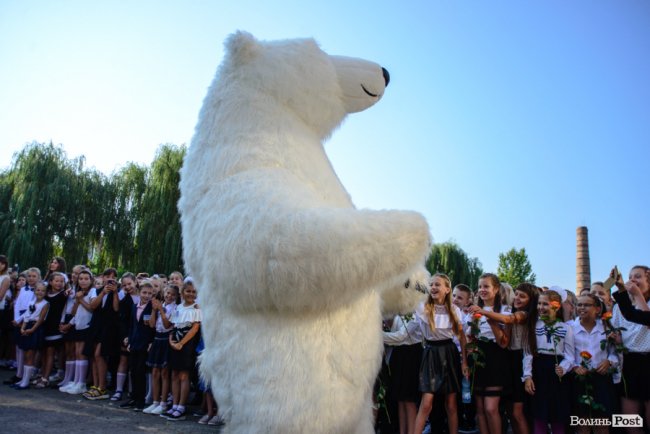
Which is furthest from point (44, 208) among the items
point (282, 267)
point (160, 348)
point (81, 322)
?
point (282, 267)

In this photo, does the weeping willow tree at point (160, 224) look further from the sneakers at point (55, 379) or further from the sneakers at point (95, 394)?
the sneakers at point (95, 394)

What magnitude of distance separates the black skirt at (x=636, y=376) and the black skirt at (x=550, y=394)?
496 millimetres

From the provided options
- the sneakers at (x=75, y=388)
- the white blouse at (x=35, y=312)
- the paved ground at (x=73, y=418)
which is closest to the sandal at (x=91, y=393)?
the paved ground at (x=73, y=418)

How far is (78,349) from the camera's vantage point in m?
7.80

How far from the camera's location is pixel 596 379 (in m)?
4.59

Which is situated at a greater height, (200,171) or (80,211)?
(80,211)

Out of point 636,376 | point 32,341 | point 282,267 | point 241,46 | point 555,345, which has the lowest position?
point 32,341

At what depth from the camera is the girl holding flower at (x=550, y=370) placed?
15.0 ft

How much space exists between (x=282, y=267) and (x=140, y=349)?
6518mm

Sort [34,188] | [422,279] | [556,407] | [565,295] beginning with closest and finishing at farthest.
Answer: [422,279] → [556,407] → [565,295] → [34,188]

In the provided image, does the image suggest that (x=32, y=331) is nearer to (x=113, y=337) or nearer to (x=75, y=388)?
(x=75, y=388)

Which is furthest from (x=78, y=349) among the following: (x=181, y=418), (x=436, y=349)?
(x=436, y=349)

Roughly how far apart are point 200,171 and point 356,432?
1074 millimetres

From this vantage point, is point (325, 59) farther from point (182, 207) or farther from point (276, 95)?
point (182, 207)
